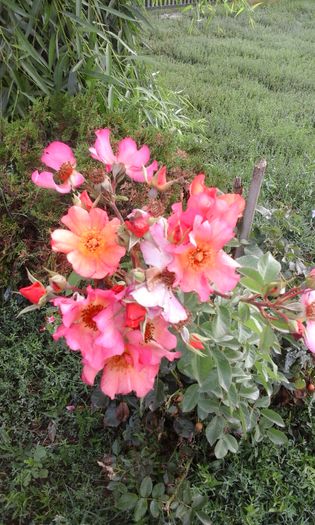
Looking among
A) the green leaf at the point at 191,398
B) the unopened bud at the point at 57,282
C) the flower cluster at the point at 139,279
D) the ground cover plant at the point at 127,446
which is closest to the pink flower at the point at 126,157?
the flower cluster at the point at 139,279

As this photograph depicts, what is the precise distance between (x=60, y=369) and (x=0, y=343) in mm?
270

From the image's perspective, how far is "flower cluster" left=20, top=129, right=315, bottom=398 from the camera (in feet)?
2.69

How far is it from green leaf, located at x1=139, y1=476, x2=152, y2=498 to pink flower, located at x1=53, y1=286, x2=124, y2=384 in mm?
638

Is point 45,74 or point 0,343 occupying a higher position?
point 45,74

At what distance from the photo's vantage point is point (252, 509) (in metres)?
1.44

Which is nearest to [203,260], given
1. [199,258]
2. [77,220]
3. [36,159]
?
[199,258]

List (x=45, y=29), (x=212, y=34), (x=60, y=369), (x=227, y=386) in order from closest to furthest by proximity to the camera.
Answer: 1. (x=227, y=386)
2. (x=60, y=369)
3. (x=45, y=29)
4. (x=212, y=34)

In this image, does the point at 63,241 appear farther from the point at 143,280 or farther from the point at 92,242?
the point at 143,280

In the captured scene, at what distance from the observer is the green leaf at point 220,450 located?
55.2 inches

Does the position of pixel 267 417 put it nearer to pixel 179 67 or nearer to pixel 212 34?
pixel 179 67

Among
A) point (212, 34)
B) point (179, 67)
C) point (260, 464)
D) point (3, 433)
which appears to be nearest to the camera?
point (260, 464)

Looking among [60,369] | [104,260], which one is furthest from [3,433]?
[104,260]

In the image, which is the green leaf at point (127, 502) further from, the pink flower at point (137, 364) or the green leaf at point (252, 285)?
the green leaf at point (252, 285)

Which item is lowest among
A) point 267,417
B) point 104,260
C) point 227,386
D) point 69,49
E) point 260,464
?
point 260,464
